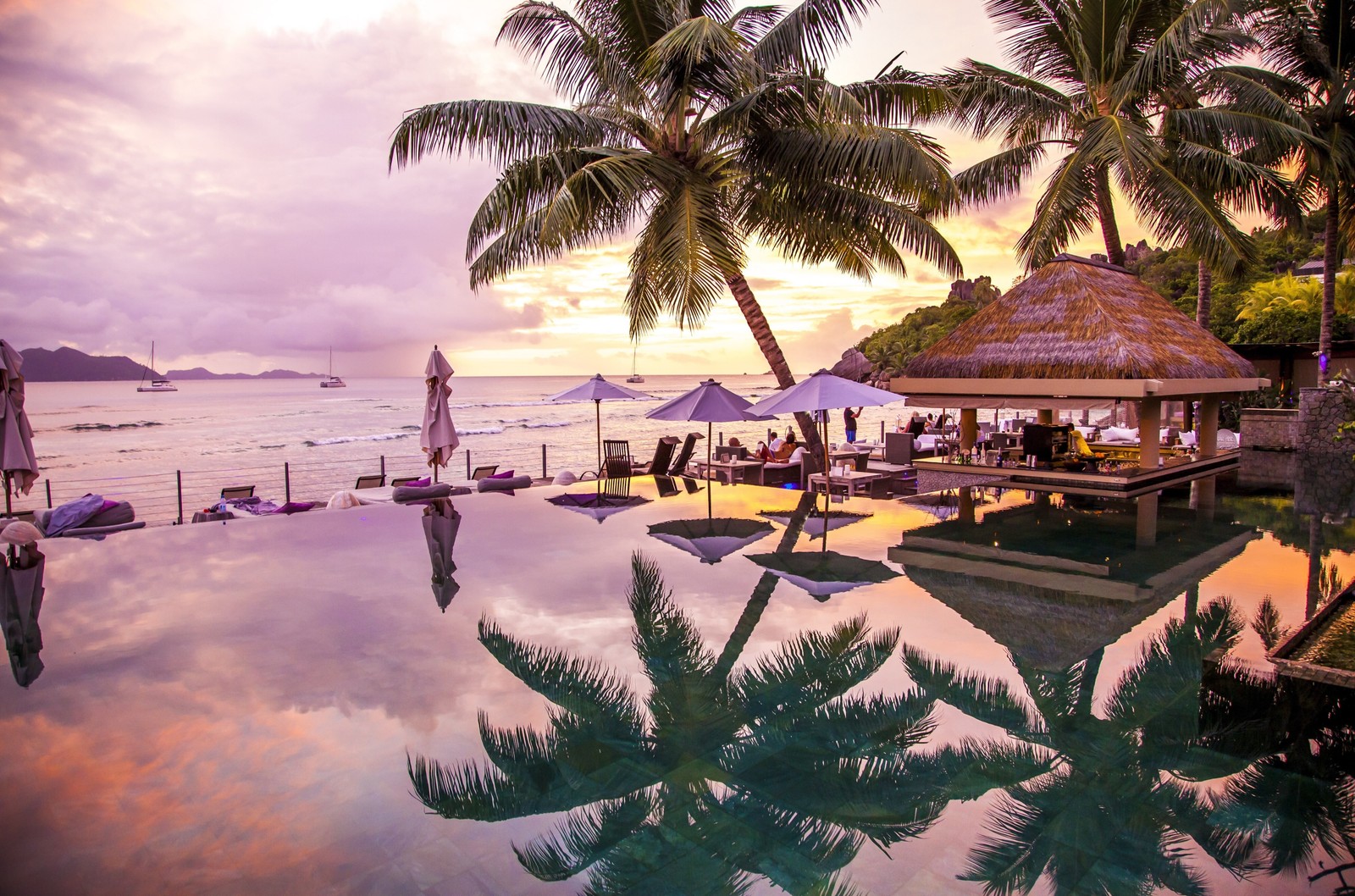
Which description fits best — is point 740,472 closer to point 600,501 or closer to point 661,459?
point 661,459

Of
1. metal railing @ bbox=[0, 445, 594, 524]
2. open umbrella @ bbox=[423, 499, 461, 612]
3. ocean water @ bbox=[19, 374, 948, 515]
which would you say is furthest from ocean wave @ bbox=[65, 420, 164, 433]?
open umbrella @ bbox=[423, 499, 461, 612]

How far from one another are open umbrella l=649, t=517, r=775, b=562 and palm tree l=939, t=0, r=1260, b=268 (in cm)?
803

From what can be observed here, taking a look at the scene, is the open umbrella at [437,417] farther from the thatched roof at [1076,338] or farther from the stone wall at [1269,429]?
the stone wall at [1269,429]

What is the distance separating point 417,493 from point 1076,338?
10.0 meters

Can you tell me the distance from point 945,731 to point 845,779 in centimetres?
81

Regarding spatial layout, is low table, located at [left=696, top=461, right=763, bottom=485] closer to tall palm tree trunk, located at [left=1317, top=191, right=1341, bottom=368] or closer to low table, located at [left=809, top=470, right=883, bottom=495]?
low table, located at [left=809, top=470, right=883, bottom=495]

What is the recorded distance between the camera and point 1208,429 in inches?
552

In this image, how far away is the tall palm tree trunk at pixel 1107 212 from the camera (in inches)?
576

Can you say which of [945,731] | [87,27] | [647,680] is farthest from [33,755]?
[87,27]

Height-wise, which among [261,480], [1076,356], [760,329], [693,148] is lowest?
[261,480]

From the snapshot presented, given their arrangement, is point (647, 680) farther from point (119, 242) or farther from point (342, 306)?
point (119, 242)

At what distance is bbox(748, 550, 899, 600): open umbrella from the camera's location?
286 inches

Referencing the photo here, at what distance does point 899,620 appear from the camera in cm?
621

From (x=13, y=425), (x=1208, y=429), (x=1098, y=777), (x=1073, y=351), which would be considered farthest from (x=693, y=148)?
(x=1208, y=429)
